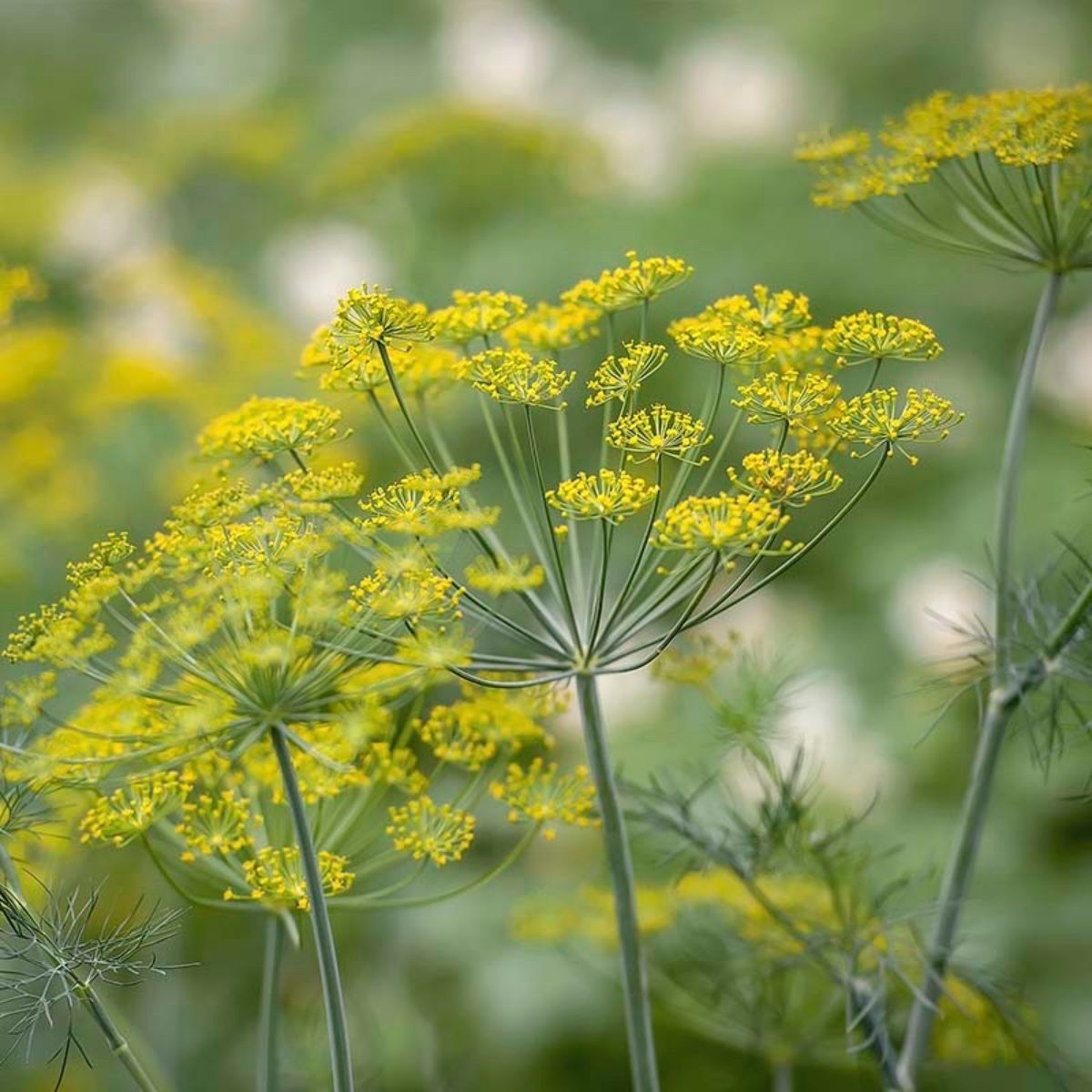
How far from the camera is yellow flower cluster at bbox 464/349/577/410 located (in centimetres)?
63

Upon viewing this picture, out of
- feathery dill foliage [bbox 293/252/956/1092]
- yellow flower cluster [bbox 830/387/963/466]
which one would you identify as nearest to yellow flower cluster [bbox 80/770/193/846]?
feathery dill foliage [bbox 293/252/956/1092]

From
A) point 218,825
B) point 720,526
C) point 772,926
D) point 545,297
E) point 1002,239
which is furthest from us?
point 545,297

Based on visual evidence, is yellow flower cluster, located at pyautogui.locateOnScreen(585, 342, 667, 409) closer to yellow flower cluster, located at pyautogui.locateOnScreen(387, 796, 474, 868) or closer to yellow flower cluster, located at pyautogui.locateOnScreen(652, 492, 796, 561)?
yellow flower cluster, located at pyautogui.locateOnScreen(652, 492, 796, 561)

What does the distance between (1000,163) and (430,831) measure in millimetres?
435

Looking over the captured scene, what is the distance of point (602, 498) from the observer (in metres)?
0.61

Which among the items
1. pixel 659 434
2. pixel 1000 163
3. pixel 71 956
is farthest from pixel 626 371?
pixel 71 956

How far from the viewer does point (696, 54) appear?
3.37 meters

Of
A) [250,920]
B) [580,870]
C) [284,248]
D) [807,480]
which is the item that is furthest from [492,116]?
[807,480]

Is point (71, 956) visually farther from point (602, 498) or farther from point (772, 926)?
point (772, 926)

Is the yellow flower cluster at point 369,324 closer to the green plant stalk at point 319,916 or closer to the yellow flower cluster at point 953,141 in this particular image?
the green plant stalk at point 319,916

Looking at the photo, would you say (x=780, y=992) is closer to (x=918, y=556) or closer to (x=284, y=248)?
(x=918, y=556)

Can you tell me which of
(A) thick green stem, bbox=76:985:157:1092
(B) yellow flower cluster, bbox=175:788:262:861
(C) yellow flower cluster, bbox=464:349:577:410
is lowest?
(A) thick green stem, bbox=76:985:157:1092

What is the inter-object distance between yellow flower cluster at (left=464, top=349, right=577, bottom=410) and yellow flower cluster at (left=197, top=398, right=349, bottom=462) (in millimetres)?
68

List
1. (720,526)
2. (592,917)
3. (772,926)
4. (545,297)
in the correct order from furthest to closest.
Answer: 1. (545,297)
2. (592,917)
3. (772,926)
4. (720,526)
